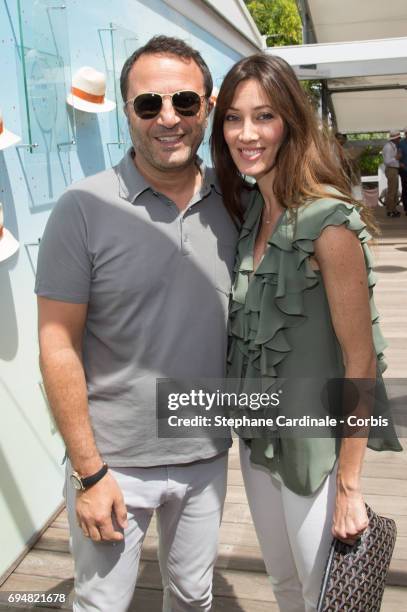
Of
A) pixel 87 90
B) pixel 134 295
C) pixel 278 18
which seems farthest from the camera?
pixel 278 18

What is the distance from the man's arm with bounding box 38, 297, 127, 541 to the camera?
179cm

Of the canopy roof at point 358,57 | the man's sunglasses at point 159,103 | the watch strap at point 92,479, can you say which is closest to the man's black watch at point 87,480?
the watch strap at point 92,479

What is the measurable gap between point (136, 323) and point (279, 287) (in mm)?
379

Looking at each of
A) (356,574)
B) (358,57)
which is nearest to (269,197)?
(356,574)

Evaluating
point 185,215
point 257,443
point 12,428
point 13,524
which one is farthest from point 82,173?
point 257,443

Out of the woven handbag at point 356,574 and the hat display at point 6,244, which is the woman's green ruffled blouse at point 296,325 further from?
the hat display at point 6,244

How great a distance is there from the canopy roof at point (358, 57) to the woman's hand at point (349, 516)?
31.8 ft

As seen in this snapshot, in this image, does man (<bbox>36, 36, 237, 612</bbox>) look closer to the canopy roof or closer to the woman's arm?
the woman's arm

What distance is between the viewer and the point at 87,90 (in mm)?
3914

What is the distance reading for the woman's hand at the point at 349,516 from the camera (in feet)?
5.74

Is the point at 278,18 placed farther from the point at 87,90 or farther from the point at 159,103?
the point at 159,103

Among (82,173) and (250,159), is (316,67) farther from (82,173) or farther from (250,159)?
(250,159)

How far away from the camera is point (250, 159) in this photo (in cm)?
195

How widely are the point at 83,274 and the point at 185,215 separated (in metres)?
0.36
